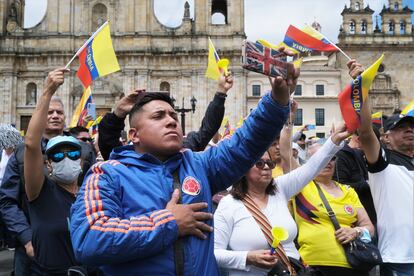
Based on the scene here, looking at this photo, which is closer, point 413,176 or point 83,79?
point 413,176

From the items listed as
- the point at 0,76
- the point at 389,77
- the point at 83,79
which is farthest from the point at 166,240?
the point at 389,77

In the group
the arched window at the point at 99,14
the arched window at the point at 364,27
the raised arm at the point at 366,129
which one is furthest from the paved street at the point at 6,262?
the arched window at the point at 364,27

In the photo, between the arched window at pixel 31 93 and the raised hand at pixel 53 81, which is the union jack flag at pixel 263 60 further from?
the arched window at pixel 31 93

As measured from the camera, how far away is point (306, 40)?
25.8ft

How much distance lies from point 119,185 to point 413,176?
9.45 feet

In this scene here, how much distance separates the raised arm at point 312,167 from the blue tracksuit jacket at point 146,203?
4.37ft

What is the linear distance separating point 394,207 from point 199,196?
2.27 m

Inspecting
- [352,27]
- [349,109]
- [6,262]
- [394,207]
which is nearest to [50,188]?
[349,109]

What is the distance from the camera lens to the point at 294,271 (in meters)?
3.88

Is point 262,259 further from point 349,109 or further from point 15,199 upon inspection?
point 15,199

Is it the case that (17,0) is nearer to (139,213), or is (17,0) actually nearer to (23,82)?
(23,82)

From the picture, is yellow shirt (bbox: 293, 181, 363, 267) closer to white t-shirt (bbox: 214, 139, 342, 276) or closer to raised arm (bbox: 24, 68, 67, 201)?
white t-shirt (bbox: 214, 139, 342, 276)

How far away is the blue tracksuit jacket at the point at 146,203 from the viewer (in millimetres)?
2322

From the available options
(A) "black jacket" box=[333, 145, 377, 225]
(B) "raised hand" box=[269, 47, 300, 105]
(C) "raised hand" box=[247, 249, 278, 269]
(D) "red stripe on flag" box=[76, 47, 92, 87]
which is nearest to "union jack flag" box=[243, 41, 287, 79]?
(B) "raised hand" box=[269, 47, 300, 105]
